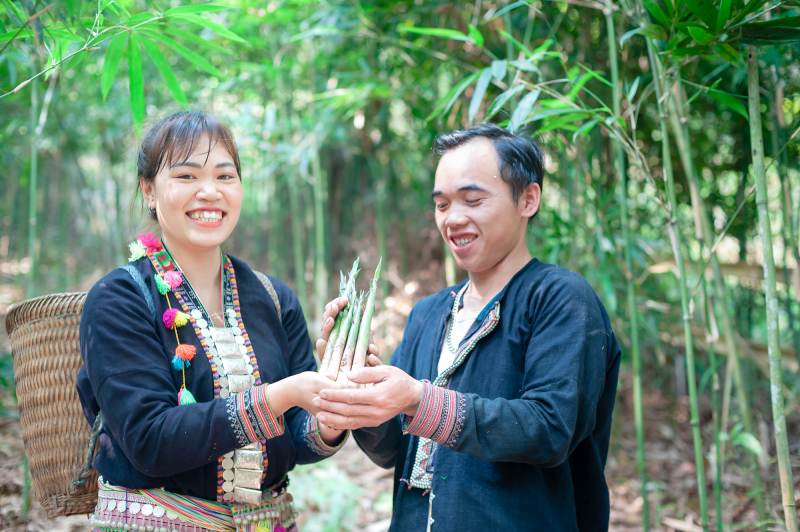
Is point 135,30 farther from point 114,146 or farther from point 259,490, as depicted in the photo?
point 114,146

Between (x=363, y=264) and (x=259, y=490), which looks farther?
(x=363, y=264)

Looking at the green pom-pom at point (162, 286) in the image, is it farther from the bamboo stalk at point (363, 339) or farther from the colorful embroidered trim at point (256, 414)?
the bamboo stalk at point (363, 339)

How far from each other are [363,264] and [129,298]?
4910 millimetres

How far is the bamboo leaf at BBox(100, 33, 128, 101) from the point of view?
1735 mm

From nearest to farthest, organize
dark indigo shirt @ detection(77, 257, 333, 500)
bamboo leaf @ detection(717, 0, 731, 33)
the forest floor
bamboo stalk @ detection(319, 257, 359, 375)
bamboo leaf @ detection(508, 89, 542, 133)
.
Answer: dark indigo shirt @ detection(77, 257, 333, 500) → bamboo leaf @ detection(717, 0, 731, 33) → bamboo stalk @ detection(319, 257, 359, 375) → bamboo leaf @ detection(508, 89, 542, 133) → the forest floor

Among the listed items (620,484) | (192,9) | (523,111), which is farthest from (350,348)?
(620,484)

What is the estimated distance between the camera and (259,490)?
143 cm

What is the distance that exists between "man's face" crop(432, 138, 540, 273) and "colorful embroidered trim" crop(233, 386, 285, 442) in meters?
0.65

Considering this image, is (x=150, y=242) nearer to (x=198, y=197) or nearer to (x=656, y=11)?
(x=198, y=197)

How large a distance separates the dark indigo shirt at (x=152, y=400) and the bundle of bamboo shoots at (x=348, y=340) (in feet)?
0.64

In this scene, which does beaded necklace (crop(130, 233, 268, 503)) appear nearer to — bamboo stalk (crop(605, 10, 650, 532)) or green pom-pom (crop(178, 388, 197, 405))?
green pom-pom (crop(178, 388, 197, 405))

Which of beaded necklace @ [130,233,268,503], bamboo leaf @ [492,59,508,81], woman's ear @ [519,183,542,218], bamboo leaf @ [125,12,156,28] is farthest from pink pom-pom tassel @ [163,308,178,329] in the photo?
bamboo leaf @ [492,59,508,81]

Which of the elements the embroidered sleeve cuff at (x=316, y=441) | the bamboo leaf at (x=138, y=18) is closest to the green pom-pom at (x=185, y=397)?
the embroidered sleeve cuff at (x=316, y=441)

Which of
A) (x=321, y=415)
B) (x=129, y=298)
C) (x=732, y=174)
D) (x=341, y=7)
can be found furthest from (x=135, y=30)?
(x=732, y=174)
